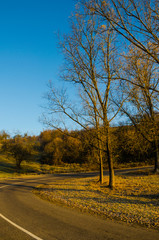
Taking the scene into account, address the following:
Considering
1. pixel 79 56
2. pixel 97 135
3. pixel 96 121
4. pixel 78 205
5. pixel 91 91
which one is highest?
pixel 79 56

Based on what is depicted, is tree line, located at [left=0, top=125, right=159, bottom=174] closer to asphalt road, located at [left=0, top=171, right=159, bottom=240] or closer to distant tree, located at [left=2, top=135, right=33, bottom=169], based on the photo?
distant tree, located at [left=2, top=135, right=33, bottom=169]

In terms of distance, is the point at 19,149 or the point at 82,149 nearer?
the point at 82,149

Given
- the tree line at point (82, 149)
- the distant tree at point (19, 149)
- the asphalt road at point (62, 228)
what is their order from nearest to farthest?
the asphalt road at point (62, 228) → the tree line at point (82, 149) → the distant tree at point (19, 149)

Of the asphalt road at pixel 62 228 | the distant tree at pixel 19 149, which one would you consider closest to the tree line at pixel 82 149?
the distant tree at pixel 19 149

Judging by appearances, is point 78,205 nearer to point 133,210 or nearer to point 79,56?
point 133,210

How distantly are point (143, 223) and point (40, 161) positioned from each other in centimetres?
4806

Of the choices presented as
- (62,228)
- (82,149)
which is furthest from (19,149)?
(62,228)

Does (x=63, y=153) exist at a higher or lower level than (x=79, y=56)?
lower

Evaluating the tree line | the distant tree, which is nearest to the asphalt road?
the tree line

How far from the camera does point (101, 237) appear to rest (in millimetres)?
5367

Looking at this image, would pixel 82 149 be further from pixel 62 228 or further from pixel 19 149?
pixel 19 149

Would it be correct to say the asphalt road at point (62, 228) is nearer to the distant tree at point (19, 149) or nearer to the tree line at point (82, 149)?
the tree line at point (82, 149)

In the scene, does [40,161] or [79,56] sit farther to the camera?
[40,161]

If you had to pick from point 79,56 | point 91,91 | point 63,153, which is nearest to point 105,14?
point 79,56
